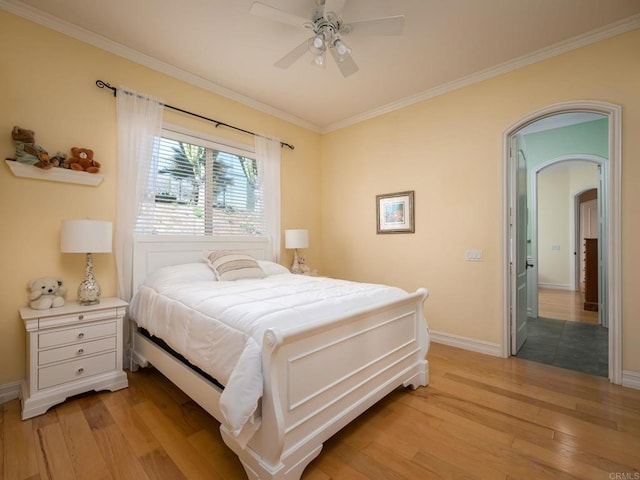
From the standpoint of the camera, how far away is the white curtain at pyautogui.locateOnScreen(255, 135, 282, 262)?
3.85 meters

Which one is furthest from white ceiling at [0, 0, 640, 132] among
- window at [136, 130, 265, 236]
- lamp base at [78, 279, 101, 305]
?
lamp base at [78, 279, 101, 305]

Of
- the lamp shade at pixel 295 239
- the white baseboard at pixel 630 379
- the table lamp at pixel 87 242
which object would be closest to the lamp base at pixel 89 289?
the table lamp at pixel 87 242

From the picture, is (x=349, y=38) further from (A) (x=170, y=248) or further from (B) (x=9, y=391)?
(B) (x=9, y=391)

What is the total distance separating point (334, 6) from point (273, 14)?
42cm

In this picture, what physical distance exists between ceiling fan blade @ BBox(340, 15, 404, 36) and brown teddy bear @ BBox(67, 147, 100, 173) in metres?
2.37

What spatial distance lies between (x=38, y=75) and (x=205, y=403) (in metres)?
2.86

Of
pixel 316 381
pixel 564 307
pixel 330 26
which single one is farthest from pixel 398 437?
pixel 564 307

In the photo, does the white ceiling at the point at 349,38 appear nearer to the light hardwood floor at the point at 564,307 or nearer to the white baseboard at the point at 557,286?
the light hardwood floor at the point at 564,307

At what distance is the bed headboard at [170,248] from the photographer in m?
2.80

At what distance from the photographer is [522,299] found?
11.0ft

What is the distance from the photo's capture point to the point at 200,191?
3326 millimetres

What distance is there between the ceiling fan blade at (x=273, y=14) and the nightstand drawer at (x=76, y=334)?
8.29 feet

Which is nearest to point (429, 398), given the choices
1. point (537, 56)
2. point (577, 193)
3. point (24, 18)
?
point (537, 56)

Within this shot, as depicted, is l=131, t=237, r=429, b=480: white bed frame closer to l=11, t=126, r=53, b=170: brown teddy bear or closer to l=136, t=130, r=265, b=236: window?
l=136, t=130, r=265, b=236: window
